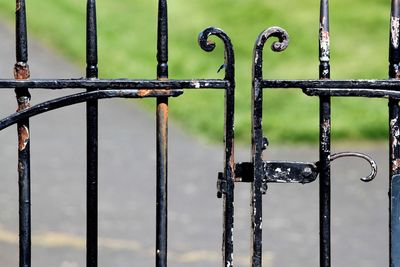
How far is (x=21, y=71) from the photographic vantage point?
3314 millimetres

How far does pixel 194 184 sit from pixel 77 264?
6.54 ft

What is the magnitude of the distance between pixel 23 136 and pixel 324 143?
100cm

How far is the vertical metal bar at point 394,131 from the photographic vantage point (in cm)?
346

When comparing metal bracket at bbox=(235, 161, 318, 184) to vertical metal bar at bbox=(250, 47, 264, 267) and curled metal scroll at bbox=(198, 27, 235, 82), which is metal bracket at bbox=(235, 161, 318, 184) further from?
curled metal scroll at bbox=(198, 27, 235, 82)

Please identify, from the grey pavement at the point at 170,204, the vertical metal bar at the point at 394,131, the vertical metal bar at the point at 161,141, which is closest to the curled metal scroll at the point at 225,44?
the vertical metal bar at the point at 161,141

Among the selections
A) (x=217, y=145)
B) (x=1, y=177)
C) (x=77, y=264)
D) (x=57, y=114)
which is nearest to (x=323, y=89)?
(x=77, y=264)

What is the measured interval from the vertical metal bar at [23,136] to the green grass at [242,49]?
579cm

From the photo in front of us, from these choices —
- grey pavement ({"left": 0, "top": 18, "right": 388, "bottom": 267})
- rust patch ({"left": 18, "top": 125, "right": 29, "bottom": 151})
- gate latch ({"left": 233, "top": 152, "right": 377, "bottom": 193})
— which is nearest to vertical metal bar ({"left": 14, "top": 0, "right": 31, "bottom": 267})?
rust patch ({"left": 18, "top": 125, "right": 29, "bottom": 151})

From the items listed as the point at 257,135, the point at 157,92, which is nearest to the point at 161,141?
the point at 157,92

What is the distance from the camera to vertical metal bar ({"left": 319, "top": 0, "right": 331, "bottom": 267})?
11.3 feet

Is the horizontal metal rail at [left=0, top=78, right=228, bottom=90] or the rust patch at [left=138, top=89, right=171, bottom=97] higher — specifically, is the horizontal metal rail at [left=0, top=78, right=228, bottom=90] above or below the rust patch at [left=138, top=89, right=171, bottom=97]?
above

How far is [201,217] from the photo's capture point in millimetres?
7211

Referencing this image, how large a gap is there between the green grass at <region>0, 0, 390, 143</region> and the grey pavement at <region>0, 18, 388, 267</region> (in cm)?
45

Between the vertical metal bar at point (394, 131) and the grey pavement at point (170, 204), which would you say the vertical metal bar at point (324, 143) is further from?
the grey pavement at point (170, 204)
